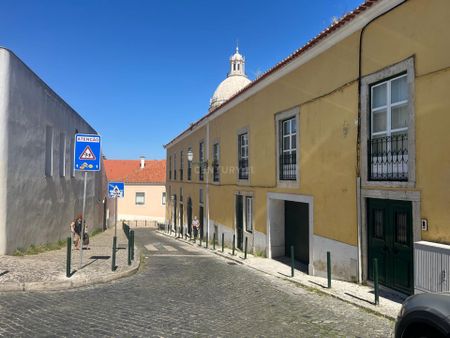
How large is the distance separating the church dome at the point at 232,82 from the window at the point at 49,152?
36106mm

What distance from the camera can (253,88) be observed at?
15062 mm

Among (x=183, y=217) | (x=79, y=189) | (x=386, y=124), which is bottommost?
(x=183, y=217)

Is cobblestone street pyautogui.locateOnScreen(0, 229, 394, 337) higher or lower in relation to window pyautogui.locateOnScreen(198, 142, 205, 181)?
lower

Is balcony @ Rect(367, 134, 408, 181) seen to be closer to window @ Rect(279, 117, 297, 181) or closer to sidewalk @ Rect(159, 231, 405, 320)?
sidewalk @ Rect(159, 231, 405, 320)

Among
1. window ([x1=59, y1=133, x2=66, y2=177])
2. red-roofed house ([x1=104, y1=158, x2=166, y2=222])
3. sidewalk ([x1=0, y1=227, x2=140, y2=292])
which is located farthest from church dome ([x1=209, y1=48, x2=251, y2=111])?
sidewalk ([x1=0, y1=227, x2=140, y2=292])

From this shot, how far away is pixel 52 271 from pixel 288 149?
7.47 meters

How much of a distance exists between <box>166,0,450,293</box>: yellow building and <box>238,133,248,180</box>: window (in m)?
1.02

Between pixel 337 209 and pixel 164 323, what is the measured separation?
17.7 ft

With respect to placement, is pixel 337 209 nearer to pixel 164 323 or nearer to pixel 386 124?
pixel 386 124

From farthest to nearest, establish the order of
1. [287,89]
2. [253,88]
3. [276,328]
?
1. [253,88]
2. [287,89]
3. [276,328]

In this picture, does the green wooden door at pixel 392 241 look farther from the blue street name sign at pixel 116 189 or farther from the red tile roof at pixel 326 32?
the blue street name sign at pixel 116 189

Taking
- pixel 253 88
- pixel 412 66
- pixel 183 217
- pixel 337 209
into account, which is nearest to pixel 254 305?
pixel 337 209

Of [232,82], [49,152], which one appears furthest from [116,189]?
[232,82]

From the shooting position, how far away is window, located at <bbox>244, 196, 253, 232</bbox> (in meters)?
15.8
